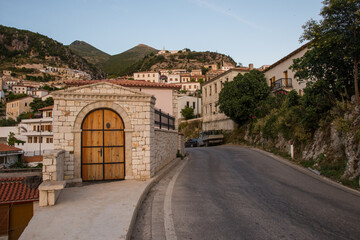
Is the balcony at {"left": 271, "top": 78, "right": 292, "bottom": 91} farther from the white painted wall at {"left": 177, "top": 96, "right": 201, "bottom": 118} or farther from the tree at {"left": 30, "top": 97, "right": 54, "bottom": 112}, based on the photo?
the tree at {"left": 30, "top": 97, "right": 54, "bottom": 112}

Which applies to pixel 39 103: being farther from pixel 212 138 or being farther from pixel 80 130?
pixel 80 130

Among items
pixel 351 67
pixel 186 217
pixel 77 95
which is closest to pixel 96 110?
pixel 77 95

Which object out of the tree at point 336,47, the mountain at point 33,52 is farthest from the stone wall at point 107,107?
the mountain at point 33,52

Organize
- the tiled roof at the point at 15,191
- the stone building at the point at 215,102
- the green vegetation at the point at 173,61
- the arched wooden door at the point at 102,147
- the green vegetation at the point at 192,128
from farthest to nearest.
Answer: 1. the green vegetation at the point at 173,61
2. the green vegetation at the point at 192,128
3. the stone building at the point at 215,102
4. the arched wooden door at the point at 102,147
5. the tiled roof at the point at 15,191

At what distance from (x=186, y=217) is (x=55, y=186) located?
136 inches

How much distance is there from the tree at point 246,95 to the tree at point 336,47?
55.8 ft

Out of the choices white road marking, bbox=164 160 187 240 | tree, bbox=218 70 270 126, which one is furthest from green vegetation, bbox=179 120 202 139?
white road marking, bbox=164 160 187 240

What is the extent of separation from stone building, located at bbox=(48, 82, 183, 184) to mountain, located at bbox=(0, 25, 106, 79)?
18077 cm

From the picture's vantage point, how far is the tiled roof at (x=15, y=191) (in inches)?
328

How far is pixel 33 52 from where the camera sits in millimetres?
175375

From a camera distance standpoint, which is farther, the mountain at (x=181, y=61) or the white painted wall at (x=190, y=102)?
the mountain at (x=181, y=61)

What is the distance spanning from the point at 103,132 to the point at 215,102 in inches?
1374

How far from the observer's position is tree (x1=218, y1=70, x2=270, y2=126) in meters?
31.1

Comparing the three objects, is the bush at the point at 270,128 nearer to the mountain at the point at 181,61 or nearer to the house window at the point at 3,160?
the house window at the point at 3,160
